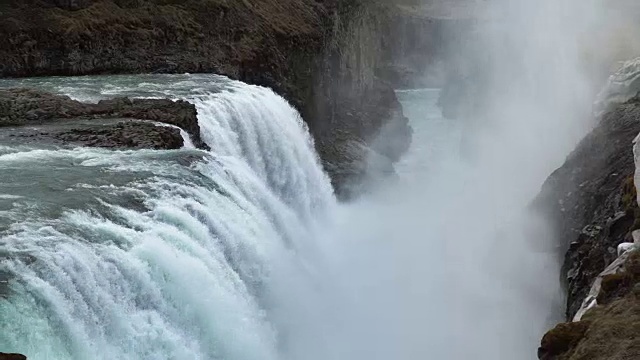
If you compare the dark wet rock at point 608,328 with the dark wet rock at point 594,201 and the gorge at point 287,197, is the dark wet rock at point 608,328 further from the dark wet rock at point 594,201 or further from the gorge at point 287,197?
the dark wet rock at point 594,201

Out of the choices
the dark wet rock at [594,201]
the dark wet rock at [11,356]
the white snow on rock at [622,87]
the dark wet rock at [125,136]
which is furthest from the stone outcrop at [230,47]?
the dark wet rock at [11,356]

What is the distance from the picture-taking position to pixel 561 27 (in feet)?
159

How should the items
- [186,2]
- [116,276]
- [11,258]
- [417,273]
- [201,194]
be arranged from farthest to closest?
[186,2], [417,273], [201,194], [116,276], [11,258]

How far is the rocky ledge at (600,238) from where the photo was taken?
10.2m

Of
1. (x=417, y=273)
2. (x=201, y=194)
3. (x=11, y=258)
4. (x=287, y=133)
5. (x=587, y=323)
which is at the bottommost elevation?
(x=417, y=273)

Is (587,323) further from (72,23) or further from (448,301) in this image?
(72,23)

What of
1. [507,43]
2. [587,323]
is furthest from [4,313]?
[507,43]

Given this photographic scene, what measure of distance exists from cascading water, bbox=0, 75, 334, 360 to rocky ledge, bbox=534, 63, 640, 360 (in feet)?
18.6

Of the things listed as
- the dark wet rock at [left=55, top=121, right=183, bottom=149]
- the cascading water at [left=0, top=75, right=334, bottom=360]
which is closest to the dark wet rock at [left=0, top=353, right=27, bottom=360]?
the cascading water at [left=0, top=75, right=334, bottom=360]

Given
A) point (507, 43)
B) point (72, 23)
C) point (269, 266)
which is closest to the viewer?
point (269, 266)

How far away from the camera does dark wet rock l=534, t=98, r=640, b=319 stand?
596 inches

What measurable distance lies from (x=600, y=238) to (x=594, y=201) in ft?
10.4

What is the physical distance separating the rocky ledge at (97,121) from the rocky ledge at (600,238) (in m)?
10.1

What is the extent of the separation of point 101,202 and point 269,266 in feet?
15.3
